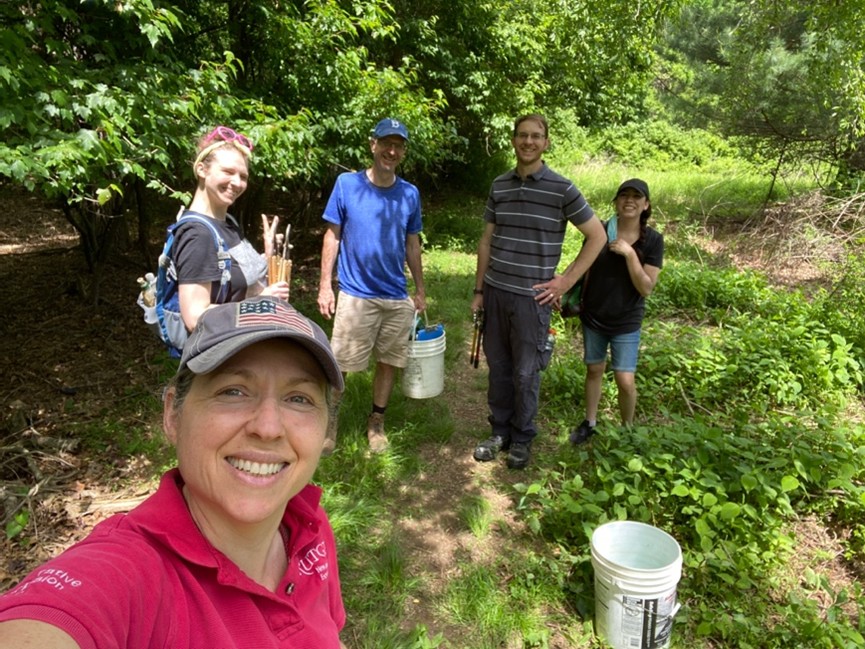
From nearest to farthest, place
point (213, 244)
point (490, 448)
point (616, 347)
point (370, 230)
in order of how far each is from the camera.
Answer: point (213, 244)
point (370, 230)
point (616, 347)
point (490, 448)

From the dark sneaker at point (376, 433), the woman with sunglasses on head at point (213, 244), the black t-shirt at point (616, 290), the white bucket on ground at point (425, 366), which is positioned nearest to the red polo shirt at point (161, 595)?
the woman with sunglasses on head at point (213, 244)

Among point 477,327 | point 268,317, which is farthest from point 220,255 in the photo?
point 477,327

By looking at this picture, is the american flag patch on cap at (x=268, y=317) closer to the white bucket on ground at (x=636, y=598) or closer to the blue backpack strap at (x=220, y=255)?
the blue backpack strap at (x=220, y=255)

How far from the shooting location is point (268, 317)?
1.16 m

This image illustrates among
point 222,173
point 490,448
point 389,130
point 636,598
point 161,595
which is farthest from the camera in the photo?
point 490,448

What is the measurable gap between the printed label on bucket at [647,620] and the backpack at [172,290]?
215 centimetres

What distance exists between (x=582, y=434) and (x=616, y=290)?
1.11 meters

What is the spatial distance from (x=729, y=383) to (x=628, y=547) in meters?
2.63

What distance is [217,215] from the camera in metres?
2.64

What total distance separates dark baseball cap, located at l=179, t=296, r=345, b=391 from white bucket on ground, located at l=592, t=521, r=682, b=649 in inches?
69.5

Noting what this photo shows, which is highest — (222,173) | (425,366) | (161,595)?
(222,173)

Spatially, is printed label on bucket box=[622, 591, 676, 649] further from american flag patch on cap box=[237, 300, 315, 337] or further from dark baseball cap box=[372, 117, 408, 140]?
dark baseball cap box=[372, 117, 408, 140]

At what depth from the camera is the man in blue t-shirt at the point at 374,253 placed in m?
3.65

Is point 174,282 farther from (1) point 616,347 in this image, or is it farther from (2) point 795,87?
(2) point 795,87
